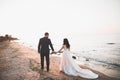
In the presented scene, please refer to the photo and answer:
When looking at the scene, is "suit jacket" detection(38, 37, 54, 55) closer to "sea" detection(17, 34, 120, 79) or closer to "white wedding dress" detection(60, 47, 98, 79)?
"white wedding dress" detection(60, 47, 98, 79)

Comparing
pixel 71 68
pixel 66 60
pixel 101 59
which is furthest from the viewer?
pixel 101 59

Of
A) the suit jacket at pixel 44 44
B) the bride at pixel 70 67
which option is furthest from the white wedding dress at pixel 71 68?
the suit jacket at pixel 44 44

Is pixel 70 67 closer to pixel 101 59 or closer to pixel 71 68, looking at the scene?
pixel 71 68

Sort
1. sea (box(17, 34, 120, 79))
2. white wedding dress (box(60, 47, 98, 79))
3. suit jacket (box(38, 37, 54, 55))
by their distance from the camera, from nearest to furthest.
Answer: suit jacket (box(38, 37, 54, 55)), white wedding dress (box(60, 47, 98, 79)), sea (box(17, 34, 120, 79))

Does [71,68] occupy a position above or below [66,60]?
below

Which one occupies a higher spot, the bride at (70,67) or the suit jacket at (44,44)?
the suit jacket at (44,44)

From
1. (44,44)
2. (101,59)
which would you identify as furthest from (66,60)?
(101,59)

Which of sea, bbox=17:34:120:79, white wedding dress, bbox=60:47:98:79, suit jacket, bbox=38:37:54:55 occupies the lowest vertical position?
sea, bbox=17:34:120:79

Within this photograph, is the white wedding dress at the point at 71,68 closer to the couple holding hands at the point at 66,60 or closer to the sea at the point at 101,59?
the couple holding hands at the point at 66,60

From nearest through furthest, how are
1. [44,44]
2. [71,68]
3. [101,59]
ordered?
1. [44,44]
2. [71,68]
3. [101,59]

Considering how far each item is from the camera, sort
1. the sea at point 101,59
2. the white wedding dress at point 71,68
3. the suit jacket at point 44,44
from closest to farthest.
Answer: the suit jacket at point 44,44, the white wedding dress at point 71,68, the sea at point 101,59

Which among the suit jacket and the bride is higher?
the suit jacket

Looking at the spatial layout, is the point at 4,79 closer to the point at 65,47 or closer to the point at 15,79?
the point at 15,79

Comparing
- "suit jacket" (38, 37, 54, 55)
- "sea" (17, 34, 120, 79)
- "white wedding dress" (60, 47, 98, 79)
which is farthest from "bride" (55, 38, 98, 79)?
"sea" (17, 34, 120, 79)
